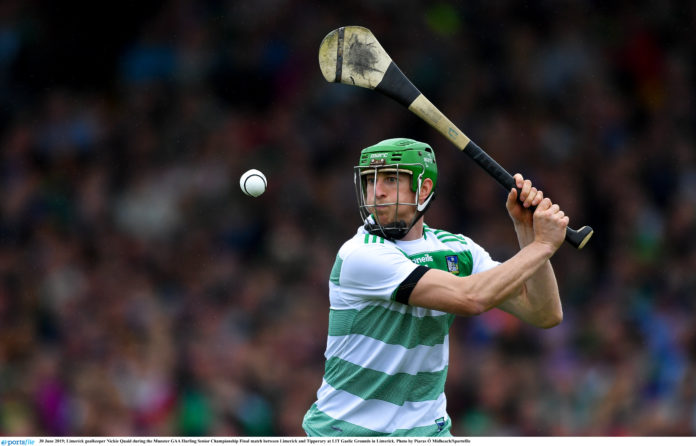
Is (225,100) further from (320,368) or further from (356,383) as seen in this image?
(356,383)

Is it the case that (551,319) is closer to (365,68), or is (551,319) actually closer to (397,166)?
(397,166)

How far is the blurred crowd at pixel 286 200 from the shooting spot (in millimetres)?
7660

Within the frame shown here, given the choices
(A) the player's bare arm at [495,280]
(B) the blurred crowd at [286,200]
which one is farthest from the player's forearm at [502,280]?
(B) the blurred crowd at [286,200]

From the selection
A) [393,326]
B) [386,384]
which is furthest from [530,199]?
[386,384]

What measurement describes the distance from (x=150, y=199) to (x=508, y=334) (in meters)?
3.68

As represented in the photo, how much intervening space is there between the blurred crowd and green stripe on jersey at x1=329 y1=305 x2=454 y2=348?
3701 millimetres

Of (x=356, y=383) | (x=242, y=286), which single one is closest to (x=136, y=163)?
(x=242, y=286)

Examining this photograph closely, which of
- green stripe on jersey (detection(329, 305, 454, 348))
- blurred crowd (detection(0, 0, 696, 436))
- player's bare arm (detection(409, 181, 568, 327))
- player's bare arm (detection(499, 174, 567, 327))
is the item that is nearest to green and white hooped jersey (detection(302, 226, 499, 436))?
green stripe on jersey (detection(329, 305, 454, 348))

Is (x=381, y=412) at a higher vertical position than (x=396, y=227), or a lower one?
lower

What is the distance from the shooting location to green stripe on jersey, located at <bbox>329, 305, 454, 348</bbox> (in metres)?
3.92

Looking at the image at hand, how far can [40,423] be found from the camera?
7.49m

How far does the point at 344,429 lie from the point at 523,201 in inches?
50.5

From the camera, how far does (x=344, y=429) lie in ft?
12.9

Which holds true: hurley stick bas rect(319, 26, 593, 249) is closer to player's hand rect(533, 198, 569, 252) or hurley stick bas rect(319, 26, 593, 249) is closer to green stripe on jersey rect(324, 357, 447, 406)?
player's hand rect(533, 198, 569, 252)
